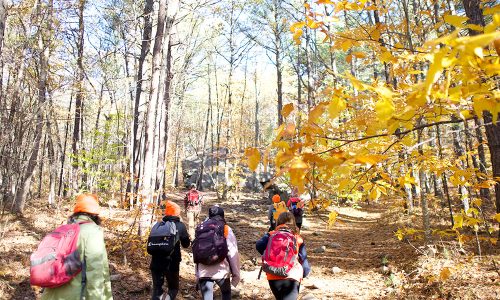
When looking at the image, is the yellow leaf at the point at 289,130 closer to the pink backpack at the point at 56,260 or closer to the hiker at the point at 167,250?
the pink backpack at the point at 56,260

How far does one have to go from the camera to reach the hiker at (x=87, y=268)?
284 cm

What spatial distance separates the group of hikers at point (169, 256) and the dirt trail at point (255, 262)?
76.0 inches

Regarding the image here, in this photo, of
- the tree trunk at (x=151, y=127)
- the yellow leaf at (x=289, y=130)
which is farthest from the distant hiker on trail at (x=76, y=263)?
the tree trunk at (x=151, y=127)

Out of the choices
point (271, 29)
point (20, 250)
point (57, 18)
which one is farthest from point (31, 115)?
point (271, 29)

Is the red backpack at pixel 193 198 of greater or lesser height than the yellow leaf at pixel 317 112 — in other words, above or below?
below

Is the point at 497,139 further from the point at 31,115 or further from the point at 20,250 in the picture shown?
the point at 20,250


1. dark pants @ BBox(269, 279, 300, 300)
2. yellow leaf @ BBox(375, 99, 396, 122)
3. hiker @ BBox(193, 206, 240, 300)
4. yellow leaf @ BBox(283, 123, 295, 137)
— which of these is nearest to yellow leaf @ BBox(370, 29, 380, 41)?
yellow leaf @ BBox(283, 123, 295, 137)

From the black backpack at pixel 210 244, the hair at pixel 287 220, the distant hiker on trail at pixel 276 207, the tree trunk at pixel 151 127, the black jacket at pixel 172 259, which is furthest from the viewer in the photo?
the tree trunk at pixel 151 127

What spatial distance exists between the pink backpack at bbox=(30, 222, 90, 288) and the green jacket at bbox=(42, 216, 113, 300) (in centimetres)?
7

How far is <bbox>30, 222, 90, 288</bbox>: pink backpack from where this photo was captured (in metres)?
2.71

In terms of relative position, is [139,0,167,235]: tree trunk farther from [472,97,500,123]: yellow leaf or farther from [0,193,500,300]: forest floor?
[472,97,500,123]: yellow leaf

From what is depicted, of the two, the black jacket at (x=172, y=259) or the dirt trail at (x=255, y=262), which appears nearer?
the black jacket at (x=172, y=259)

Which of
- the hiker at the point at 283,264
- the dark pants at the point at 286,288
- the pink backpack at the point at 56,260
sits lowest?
the dark pants at the point at 286,288

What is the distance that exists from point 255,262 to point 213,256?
15.2 ft
